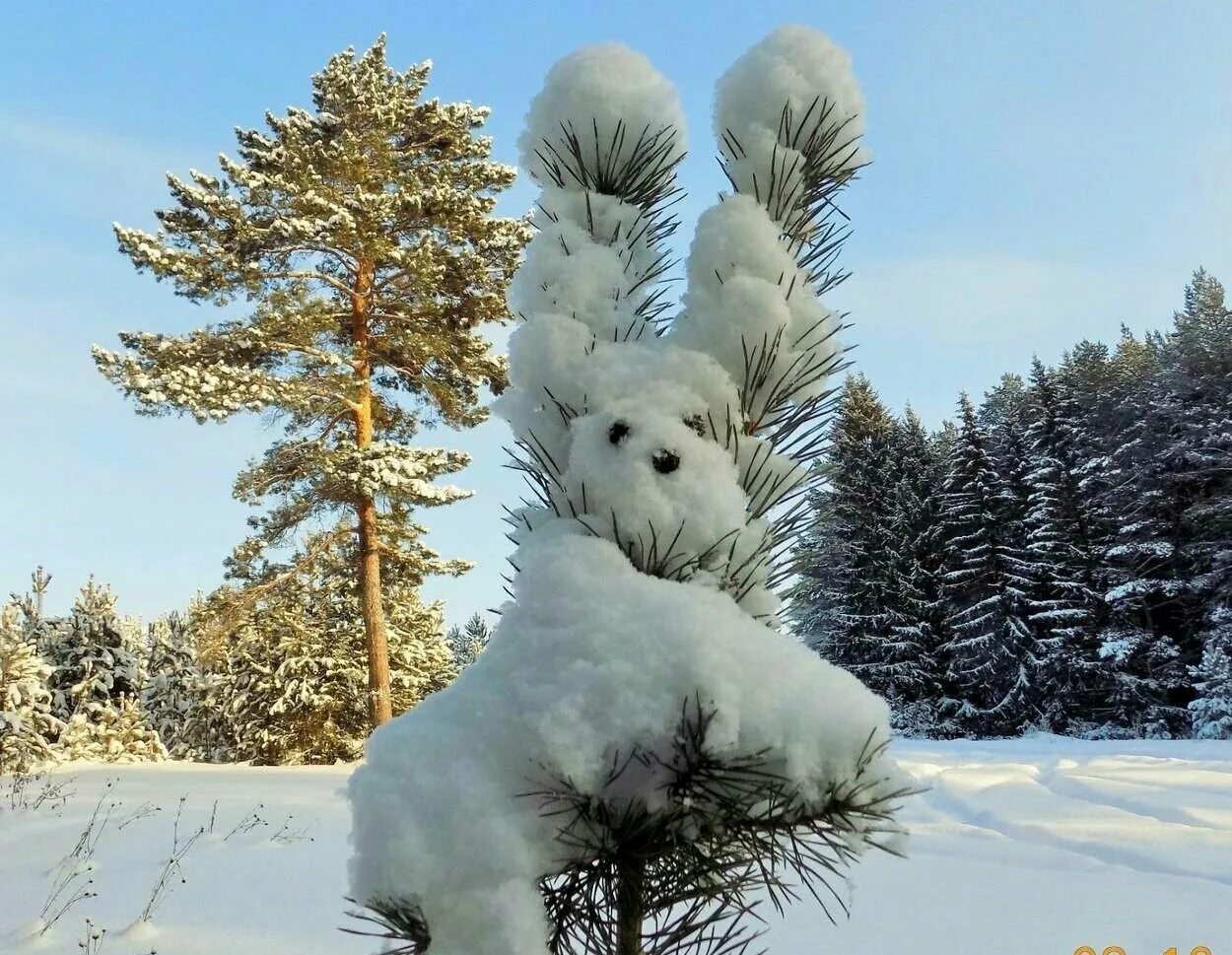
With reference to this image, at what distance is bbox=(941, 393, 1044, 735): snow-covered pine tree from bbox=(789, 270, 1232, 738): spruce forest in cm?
5

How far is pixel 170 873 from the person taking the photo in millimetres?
3904

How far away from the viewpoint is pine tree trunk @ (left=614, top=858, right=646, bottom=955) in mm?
870

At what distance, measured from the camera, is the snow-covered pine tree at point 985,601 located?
56.5 ft

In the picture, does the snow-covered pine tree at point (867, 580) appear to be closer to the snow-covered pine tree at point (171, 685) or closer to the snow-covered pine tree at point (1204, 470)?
the snow-covered pine tree at point (1204, 470)

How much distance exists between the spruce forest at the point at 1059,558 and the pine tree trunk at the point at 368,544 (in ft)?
32.9

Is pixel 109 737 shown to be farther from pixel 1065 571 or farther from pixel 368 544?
pixel 1065 571

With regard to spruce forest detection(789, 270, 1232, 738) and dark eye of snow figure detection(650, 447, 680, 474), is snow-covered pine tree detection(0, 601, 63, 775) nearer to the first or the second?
dark eye of snow figure detection(650, 447, 680, 474)

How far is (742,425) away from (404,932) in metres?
0.72

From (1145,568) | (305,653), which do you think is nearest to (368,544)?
(305,653)

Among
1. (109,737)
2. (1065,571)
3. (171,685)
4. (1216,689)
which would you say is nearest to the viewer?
(109,737)

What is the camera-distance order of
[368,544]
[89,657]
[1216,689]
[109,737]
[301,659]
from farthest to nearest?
[1216,689], [89,657], [301,659], [109,737], [368,544]

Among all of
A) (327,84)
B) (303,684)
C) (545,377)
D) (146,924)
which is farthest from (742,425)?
(327,84)

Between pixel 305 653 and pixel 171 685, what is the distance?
21.1 ft

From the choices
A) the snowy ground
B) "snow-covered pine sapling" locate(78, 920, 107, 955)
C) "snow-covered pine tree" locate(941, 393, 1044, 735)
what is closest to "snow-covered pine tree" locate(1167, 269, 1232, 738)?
"snow-covered pine tree" locate(941, 393, 1044, 735)
